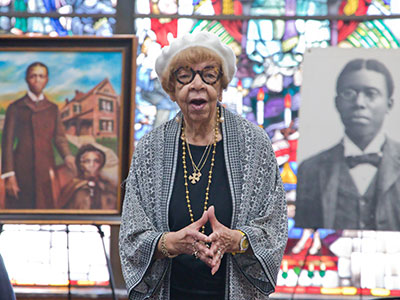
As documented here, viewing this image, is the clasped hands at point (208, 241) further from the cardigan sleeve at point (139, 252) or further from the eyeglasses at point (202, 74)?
the eyeglasses at point (202, 74)

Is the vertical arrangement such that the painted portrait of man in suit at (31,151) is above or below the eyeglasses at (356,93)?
below

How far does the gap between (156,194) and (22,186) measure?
7.01 feet

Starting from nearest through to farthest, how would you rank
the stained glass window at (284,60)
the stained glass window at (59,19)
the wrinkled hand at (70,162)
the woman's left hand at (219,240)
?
the woman's left hand at (219,240) < the wrinkled hand at (70,162) < the stained glass window at (284,60) < the stained glass window at (59,19)

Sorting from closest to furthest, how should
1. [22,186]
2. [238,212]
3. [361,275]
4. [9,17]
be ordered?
1. [238,212]
2. [22,186]
3. [361,275]
4. [9,17]

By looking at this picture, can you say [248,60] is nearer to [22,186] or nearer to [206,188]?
[22,186]

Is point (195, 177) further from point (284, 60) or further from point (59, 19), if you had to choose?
point (59, 19)

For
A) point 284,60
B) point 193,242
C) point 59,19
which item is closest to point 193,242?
point 193,242

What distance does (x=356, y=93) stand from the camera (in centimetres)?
475

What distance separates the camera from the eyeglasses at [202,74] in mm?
2594

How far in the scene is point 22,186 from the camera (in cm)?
A: 454

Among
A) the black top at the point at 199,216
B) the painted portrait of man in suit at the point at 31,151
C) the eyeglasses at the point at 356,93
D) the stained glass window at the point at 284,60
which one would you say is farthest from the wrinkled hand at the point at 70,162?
the black top at the point at 199,216

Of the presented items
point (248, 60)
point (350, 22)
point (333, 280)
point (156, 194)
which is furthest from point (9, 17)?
point (156, 194)

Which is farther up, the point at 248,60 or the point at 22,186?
the point at 248,60

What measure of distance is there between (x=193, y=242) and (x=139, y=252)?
0.72 ft
